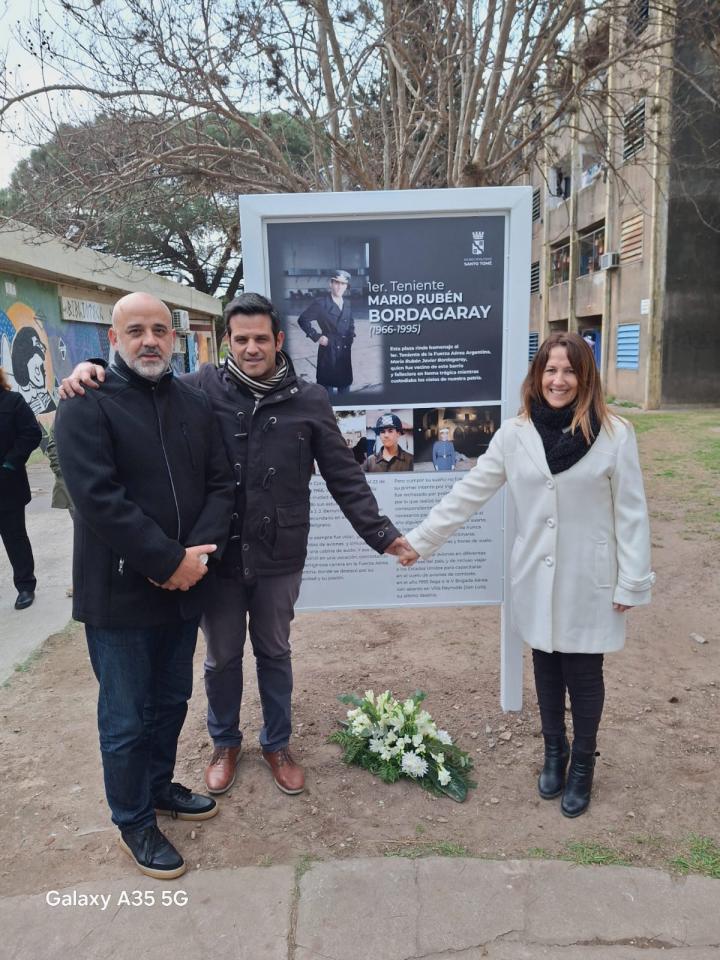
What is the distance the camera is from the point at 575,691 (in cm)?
278

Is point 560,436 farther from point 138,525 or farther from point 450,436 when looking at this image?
point 138,525

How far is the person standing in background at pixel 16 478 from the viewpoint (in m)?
5.06

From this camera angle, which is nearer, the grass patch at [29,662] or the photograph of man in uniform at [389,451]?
the photograph of man in uniform at [389,451]

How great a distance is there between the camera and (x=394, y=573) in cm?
348

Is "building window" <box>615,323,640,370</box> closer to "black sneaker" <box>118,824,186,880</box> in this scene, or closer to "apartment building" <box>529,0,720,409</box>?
"apartment building" <box>529,0,720,409</box>

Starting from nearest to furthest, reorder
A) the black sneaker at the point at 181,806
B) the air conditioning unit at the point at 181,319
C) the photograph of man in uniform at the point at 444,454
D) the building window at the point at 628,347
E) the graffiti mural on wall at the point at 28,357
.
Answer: the black sneaker at the point at 181,806 < the photograph of man in uniform at the point at 444,454 < the graffiti mural on wall at the point at 28,357 < the building window at the point at 628,347 < the air conditioning unit at the point at 181,319

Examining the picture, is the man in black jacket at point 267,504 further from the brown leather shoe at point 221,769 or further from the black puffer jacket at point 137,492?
the black puffer jacket at point 137,492

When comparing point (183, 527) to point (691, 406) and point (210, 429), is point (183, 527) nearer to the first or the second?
point (210, 429)

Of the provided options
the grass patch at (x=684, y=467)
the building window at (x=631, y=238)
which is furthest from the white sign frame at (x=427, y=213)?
the building window at (x=631, y=238)

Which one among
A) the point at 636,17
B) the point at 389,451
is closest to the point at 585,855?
the point at 389,451

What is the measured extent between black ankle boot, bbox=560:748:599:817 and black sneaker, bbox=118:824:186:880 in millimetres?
1503

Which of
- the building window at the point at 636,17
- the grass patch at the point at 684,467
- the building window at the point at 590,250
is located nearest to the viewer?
the building window at the point at 636,17

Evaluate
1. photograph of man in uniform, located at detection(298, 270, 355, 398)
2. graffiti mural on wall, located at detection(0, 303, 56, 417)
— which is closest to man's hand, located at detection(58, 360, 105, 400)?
photograph of man in uniform, located at detection(298, 270, 355, 398)

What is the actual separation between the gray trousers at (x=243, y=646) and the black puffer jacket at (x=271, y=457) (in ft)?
0.40
